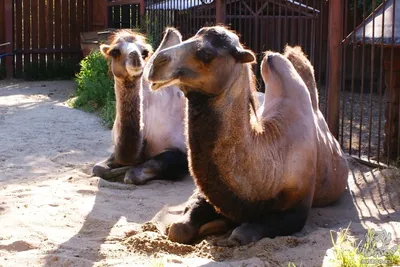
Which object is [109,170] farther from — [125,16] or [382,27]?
[125,16]

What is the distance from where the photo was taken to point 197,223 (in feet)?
16.6

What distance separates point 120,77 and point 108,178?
3.21 ft

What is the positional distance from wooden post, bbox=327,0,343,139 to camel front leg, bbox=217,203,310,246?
2.87 meters

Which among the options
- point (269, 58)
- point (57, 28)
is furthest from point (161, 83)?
point (57, 28)

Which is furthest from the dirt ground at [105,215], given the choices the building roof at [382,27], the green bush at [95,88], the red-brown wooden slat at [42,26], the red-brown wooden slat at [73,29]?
the red-brown wooden slat at [73,29]

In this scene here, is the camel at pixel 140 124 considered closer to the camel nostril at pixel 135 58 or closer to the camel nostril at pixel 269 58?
the camel nostril at pixel 135 58

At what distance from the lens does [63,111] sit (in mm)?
11625

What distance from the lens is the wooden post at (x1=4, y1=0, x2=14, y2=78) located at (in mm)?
17000

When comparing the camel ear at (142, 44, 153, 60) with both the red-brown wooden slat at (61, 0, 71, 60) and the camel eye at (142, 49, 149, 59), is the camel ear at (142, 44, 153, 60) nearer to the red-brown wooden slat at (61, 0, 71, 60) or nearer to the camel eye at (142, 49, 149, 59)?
the camel eye at (142, 49, 149, 59)

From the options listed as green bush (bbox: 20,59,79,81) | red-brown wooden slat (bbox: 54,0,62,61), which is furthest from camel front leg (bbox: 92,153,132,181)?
red-brown wooden slat (bbox: 54,0,62,61)

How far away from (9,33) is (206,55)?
13.5m

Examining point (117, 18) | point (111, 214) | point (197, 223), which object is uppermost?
point (117, 18)

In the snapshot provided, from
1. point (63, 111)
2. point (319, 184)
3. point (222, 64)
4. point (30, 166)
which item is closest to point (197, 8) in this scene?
point (63, 111)

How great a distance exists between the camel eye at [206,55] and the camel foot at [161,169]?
8.38ft
